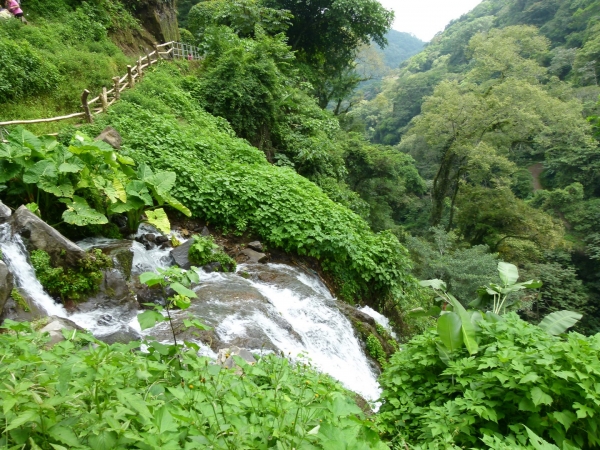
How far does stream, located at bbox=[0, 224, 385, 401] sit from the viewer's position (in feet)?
17.0

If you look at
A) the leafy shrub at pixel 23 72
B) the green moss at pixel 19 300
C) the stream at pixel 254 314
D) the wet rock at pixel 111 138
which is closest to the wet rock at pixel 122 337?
the stream at pixel 254 314

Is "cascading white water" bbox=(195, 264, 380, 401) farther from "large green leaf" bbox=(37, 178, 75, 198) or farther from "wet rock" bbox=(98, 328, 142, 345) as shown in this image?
"large green leaf" bbox=(37, 178, 75, 198)

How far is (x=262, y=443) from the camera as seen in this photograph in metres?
1.86

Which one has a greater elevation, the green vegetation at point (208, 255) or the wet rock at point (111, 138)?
the wet rock at point (111, 138)

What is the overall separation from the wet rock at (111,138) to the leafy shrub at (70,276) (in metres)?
3.07

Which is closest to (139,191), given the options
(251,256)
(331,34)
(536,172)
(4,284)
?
(251,256)

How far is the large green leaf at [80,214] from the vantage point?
5953mm

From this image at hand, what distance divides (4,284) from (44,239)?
1.25 metres

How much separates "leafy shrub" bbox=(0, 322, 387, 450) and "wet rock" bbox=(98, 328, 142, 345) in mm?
2573

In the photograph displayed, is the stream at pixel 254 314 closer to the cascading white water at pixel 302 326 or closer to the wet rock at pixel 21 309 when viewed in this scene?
the cascading white water at pixel 302 326

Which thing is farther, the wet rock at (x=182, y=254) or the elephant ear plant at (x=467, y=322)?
the wet rock at (x=182, y=254)

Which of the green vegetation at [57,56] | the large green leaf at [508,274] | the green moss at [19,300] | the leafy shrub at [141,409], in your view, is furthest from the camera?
the green vegetation at [57,56]

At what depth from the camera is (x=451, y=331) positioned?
3338 mm

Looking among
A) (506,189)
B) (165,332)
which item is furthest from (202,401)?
(506,189)
